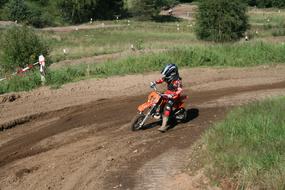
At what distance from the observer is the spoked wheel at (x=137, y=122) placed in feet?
44.6

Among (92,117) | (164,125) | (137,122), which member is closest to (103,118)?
(92,117)

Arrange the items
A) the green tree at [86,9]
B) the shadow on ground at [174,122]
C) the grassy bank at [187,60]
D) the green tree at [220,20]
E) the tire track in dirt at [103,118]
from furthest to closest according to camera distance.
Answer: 1. the green tree at [86,9]
2. the green tree at [220,20]
3. the grassy bank at [187,60]
4. the shadow on ground at [174,122]
5. the tire track in dirt at [103,118]

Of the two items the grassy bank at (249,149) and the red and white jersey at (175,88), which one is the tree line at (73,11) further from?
the grassy bank at (249,149)

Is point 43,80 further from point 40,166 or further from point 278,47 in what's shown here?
point 278,47

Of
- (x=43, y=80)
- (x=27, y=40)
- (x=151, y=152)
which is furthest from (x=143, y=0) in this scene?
(x=151, y=152)

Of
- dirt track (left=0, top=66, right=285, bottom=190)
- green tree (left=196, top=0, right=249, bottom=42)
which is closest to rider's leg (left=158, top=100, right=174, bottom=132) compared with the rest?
dirt track (left=0, top=66, right=285, bottom=190)

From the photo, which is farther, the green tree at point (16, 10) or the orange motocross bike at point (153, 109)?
the green tree at point (16, 10)

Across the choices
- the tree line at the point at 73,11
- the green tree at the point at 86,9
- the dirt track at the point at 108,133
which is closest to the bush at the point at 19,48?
the dirt track at the point at 108,133

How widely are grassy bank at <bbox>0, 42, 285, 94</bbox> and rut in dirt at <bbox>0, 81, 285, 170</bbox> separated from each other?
3.81m

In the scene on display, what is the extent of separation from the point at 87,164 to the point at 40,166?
108 cm

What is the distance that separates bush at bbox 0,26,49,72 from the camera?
950 inches

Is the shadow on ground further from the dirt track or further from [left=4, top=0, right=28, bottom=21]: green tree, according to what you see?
[left=4, top=0, right=28, bottom=21]: green tree

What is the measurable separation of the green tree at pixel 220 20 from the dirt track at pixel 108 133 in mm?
24103

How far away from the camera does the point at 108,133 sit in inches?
536
